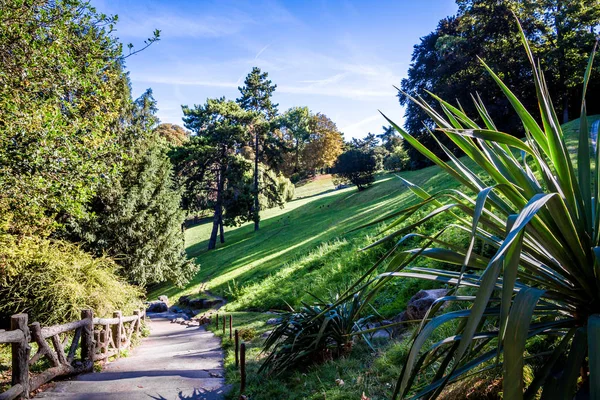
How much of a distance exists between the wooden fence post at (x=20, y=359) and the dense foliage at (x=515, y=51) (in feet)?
79.4

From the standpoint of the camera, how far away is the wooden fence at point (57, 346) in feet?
15.0

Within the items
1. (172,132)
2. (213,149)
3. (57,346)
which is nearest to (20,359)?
(57,346)

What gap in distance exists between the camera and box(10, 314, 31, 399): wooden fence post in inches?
179

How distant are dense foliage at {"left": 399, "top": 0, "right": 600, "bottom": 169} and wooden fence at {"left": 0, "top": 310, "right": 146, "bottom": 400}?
74.7 ft

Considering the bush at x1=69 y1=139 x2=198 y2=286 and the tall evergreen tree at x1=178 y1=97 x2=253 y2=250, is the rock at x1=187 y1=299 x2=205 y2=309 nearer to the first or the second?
the bush at x1=69 y1=139 x2=198 y2=286

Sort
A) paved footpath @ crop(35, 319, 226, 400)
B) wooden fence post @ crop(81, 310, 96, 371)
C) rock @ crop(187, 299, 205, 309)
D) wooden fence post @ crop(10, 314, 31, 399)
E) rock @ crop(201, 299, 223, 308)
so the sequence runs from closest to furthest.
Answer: wooden fence post @ crop(10, 314, 31, 399) < paved footpath @ crop(35, 319, 226, 400) < wooden fence post @ crop(81, 310, 96, 371) < rock @ crop(201, 299, 223, 308) < rock @ crop(187, 299, 205, 309)

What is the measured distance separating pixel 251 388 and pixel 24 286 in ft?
18.6

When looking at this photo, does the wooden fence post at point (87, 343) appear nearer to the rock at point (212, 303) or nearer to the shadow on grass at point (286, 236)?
the shadow on grass at point (286, 236)

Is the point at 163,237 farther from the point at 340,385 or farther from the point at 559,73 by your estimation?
the point at 559,73

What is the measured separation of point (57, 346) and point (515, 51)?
32.7m

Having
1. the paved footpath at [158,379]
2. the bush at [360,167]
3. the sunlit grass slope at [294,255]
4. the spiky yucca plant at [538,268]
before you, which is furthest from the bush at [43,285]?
the bush at [360,167]

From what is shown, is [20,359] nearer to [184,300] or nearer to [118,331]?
[118,331]

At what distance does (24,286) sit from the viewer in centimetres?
708

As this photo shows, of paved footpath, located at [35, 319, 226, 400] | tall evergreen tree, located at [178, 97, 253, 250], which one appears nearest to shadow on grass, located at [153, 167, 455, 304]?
tall evergreen tree, located at [178, 97, 253, 250]
